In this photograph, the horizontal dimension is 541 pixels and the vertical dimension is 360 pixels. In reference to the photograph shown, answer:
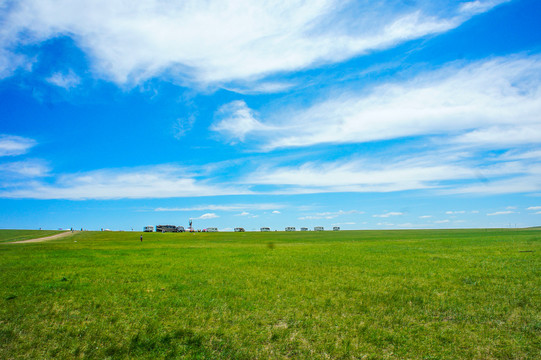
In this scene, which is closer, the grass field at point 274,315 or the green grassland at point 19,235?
the grass field at point 274,315

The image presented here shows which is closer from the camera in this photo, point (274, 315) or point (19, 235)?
point (274, 315)

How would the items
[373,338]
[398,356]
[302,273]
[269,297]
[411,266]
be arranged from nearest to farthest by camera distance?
[398,356], [373,338], [269,297], [302,273], [411,266]

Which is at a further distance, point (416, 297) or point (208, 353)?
point (416, 297)

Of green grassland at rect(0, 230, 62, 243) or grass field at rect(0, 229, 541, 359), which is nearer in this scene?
grass field at rect(0, 229, 541, 359)

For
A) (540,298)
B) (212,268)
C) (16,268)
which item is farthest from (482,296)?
(16,268)

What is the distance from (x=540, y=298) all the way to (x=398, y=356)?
9738 mm

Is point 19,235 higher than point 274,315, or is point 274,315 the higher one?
point 19,235

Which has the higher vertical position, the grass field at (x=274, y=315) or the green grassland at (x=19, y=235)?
the green grassland at (x=19, y=235)

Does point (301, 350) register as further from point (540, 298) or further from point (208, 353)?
point (540, 298)

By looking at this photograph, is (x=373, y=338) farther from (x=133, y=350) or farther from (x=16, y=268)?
(x=16, y=268)

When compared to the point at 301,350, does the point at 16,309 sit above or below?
above

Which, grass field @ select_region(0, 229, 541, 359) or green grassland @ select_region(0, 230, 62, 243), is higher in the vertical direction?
green grassland @ select_region(0, 230, 62, 243)

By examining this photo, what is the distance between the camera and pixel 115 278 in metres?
18.5

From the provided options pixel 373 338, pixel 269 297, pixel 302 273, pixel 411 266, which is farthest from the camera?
pixel 411 266
